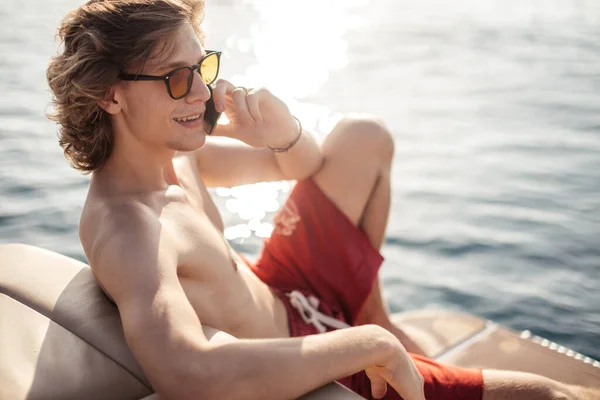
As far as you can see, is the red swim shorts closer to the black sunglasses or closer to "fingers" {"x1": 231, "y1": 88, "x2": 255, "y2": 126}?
A: "fingers" {"x1": 231, "y1": 88, "x2": 255, "y2": 126}

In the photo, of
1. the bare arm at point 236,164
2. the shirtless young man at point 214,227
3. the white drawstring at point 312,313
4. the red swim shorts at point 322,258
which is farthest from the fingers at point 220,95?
the white drawstring at point 312,313

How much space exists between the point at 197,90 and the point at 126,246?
19.7 inches

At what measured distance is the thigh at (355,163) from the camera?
230 cm

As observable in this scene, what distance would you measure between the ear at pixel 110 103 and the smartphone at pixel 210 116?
24 cm

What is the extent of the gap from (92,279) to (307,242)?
74cm

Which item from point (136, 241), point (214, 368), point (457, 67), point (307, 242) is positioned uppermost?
point (136, 241)

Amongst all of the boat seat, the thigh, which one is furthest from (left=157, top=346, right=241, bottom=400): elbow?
the thigh

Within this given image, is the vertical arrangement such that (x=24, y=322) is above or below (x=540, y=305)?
above

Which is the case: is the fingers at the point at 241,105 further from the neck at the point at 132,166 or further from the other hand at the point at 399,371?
the other hand at the point at 399,371

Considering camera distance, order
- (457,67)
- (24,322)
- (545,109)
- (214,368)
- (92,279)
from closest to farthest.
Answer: (214,368) → (24,322) → (92,279) → (545,109) → (457,67)

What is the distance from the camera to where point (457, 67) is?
8656 mm

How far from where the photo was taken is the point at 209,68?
194 cm

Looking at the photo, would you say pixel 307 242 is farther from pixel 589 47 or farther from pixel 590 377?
pixel 589 47

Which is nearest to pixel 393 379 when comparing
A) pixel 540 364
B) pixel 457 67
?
pixel 540 364
